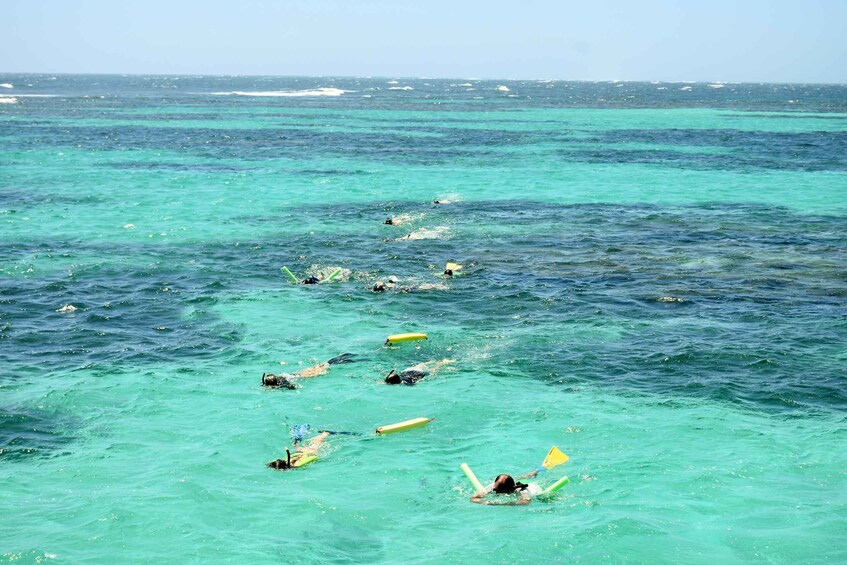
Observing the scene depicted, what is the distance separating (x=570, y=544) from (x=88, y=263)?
2481 cm

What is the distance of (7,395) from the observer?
20188 millimetres

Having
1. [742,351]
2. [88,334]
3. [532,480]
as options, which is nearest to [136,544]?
[532,480]

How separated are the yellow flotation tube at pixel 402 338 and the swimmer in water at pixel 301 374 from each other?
1118 millimetres

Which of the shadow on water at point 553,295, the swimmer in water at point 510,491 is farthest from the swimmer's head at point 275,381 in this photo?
the swimmer in water at point 510,491

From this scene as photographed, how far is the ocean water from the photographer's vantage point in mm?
14711

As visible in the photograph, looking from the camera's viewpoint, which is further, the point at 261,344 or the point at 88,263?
the point at 88,263

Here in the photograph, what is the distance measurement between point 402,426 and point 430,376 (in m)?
3.20

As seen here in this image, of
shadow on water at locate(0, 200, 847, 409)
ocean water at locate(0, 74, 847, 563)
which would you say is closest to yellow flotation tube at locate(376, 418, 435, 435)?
ocean water at locate(0, 74, 847, 563)

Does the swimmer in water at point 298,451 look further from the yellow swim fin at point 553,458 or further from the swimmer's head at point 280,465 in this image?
the yellow swim fin at point 553,458

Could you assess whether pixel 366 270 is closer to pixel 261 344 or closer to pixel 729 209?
pixel 261 344

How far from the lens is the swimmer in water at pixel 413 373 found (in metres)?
20.9

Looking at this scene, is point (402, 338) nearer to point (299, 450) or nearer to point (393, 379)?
point (393, 379)

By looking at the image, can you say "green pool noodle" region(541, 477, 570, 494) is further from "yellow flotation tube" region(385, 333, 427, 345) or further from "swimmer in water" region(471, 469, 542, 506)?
"yellow flotation tube" region(385, 333, 427, 345)

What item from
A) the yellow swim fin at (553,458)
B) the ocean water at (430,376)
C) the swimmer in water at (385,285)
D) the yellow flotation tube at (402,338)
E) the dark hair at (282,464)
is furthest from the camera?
the swimmer in water at (385,285)
